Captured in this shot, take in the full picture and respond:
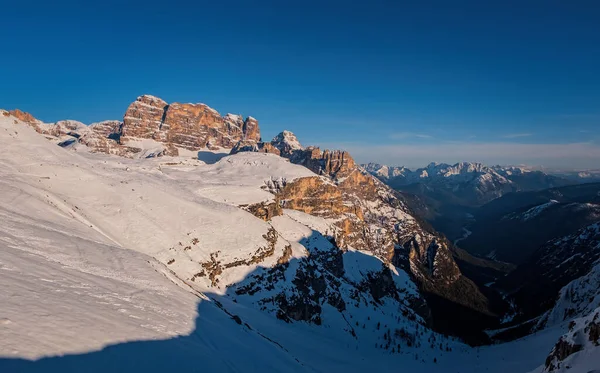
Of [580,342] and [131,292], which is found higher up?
[131,292]

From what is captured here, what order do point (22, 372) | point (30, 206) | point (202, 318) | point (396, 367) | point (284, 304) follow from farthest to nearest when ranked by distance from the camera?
point (396, 367), point (284, 304), point (30, 206), point (202, 318), point (22, 372)

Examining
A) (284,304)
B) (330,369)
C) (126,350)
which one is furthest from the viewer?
(284,304)

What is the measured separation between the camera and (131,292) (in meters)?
27.8

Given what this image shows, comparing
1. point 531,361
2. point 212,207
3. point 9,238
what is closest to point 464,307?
point 531,361

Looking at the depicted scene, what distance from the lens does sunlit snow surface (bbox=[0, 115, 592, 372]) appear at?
1694 centimetres

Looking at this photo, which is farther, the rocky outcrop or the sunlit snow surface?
the rocky outcrop

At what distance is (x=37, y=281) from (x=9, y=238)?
10069 mm

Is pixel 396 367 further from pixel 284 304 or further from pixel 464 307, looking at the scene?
pixel 464 307

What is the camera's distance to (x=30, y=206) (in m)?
42.4

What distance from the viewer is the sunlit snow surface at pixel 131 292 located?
16.9m

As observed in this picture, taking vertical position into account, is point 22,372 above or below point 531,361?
above

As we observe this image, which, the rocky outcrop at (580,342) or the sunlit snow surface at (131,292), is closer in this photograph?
the sunlit snow surface at (131,292)

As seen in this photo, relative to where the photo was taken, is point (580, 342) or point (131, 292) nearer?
Result: point (580, 342)

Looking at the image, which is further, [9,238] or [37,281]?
[9,238]
